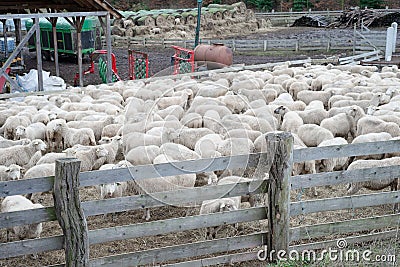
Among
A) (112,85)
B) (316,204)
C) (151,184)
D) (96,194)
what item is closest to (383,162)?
(316,204)

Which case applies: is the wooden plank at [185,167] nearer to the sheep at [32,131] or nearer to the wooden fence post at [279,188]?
the wooden fence post at [279,188]

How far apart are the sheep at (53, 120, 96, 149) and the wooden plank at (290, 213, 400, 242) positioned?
5.28 m

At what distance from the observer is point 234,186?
16.8ft

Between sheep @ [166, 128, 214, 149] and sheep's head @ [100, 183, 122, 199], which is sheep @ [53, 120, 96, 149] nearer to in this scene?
sheep @ [166, 128, 214, 149]

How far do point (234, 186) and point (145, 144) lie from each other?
3.52 meters

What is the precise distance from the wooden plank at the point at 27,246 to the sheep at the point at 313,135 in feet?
18.3

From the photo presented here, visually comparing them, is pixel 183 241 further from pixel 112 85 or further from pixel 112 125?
pixel 112 85

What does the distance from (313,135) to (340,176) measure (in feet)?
12.0

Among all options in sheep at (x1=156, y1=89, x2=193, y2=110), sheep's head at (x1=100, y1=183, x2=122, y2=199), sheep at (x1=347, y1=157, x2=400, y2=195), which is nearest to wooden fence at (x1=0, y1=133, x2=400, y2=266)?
sheep at (x1=347, y1=157, x2=400, y2=195)

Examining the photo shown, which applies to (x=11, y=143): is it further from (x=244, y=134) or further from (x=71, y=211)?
(x=71, y=211)

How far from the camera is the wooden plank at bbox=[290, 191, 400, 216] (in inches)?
208

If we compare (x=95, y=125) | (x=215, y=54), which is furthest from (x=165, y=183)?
(x=215, y=54)

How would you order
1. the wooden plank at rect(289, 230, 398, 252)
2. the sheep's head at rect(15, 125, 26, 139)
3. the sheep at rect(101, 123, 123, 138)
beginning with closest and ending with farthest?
the wooden plank at rect(289, 230, 398, 252) → the sheep's head at rect(15, 125, 26, 139) → the sheep at rect(101, 123, 123, 138)

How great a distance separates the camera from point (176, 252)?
5.05 meters
